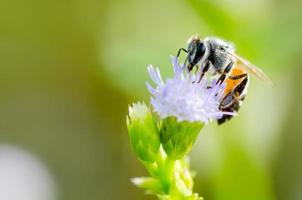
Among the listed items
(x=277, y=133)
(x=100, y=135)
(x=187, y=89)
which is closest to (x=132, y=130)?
(x=187, y=89)

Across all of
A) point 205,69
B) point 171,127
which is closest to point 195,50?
point 205,69

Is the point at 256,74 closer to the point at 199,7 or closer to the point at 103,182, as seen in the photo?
the point at 199,7

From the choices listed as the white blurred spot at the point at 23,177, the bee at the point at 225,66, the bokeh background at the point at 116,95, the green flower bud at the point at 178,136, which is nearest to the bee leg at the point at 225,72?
the bee at the point at 225,66

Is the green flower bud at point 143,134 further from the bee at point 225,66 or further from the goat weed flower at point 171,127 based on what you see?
the bee at point 225,66

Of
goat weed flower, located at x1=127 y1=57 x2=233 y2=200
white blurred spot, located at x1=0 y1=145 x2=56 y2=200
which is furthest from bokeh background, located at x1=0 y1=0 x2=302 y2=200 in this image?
goat weed flower, located at x1=127 y1=57 x2=233 y2=200

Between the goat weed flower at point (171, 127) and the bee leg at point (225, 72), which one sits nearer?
the goat weed flower at point (171, 127)

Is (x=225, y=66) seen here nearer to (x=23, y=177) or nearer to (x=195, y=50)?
(x=195, y=50)
